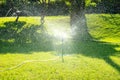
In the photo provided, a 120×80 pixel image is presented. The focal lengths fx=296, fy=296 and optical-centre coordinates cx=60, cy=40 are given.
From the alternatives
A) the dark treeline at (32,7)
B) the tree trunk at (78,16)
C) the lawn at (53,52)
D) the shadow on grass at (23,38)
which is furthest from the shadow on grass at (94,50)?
the dark treeline at (32,7)

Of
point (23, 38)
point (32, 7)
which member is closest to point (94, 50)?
point (23, 38)

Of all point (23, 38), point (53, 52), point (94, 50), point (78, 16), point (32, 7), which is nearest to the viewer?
point (53, 52)

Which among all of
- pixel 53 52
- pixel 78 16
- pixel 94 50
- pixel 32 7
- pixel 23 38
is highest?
pixel 53 52

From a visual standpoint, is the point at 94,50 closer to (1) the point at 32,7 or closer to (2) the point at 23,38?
(2) the point at 23,38

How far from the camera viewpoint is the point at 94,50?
79.8 ft

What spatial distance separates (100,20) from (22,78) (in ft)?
76.1

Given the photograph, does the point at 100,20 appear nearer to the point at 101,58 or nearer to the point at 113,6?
the point at 113,6

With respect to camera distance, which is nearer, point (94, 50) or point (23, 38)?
point (94, 50)

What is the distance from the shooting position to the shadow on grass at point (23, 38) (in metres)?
23.8

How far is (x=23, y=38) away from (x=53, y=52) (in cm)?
560

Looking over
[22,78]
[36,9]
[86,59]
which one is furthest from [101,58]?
[36,9]

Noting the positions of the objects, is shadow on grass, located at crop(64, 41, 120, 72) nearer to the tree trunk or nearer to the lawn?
the lawn

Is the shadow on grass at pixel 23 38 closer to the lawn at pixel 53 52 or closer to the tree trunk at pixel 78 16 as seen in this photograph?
the lawn at pixel 53 52

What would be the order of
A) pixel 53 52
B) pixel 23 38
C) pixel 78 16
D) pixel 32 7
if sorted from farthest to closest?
pixel 32 7, pixel 78 16, pixel 23 38, pixel 53 52
